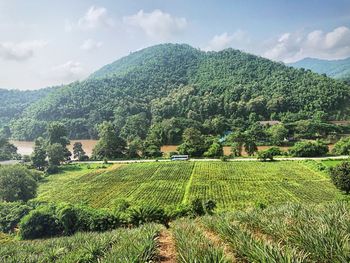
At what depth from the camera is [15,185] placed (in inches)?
1609

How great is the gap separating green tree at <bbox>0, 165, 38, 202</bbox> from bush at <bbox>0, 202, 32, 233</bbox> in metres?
5.84

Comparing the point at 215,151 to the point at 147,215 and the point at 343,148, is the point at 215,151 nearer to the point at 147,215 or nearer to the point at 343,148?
the point at 343,148

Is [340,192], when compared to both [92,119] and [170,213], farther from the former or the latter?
[92,119]

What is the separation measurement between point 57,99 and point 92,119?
1372 inches

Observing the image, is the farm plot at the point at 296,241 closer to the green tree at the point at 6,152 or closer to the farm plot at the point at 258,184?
the farm plot at the point at 258,184

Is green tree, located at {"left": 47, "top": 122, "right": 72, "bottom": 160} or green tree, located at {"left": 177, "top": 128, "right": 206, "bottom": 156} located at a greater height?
green tree, located at {"left": 47, "top": 122, "right": 72, "bottom": 160}

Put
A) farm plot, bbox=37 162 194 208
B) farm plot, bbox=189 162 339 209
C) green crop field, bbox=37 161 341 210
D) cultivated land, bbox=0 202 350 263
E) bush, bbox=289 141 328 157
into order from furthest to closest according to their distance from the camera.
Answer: bush, bbox=289 141 328 157, farm plot, bbox=37 162 194 208, green crop field, bbox=37 161 341 210, farm plot, bbox=189 162 339 209, cultivated land, bbox=0 202 350 263

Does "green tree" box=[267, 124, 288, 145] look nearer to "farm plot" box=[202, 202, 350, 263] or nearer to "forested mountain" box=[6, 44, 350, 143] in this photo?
"forested mountain" box=[6, 44, 350, 143]

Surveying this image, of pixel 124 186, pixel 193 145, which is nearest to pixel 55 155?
pixel 124 186

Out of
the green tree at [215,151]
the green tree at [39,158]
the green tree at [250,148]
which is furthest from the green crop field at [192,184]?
the green tree at [250,148]

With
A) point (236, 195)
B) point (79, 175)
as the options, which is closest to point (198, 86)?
point (79, 175)

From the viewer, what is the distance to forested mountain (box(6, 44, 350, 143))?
98125mm

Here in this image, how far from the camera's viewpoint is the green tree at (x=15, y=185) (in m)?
39.9

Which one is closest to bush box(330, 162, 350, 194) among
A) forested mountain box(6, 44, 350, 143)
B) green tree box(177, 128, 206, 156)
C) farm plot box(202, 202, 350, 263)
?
farm plot box(202, 202, 350, 263)
